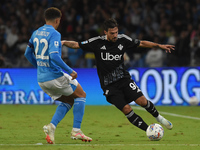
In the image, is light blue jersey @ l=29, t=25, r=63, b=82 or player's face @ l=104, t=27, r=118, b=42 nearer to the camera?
light blue jersey @ l=29, t=25, r=63, b=82

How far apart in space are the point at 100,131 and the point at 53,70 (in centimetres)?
226

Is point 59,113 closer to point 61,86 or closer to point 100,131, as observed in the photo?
point 61,86

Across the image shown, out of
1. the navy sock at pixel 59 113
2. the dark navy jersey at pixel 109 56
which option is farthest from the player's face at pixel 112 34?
the navy sock at pixel 59 113

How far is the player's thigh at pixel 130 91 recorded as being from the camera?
7359 millimetres

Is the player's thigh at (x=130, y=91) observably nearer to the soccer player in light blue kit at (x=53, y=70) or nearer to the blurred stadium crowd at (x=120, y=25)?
the soccer player in light blue kit at (x=53, y=70)

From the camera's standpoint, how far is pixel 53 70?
267 inches

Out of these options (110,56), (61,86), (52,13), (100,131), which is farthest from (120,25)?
(61,86)

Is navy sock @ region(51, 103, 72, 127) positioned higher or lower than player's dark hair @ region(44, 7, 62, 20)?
lower

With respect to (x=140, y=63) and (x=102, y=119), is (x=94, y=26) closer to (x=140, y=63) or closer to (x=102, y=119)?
(x=140, y=63)

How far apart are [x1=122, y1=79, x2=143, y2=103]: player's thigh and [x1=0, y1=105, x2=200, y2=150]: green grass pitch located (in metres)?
0.70

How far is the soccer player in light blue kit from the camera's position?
6.59 m

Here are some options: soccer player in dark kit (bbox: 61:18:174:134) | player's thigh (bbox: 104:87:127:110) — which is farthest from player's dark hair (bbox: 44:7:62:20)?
player's thigh (bbox: 104:87:127:110)

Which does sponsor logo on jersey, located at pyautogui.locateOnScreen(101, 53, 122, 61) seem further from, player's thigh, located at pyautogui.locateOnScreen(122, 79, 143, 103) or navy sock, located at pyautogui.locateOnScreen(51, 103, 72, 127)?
navy sock, located at pyautogui.locateOnScreen(51, 103, 72, 127)

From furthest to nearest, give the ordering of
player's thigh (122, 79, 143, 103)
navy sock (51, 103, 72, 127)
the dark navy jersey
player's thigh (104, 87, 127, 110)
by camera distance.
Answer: the dark navy jersey
player's thigh (122, 79, 143, 103)
player's thigh (104, 87, 127, 110)
navy sock (51, 103, 72, 127)
